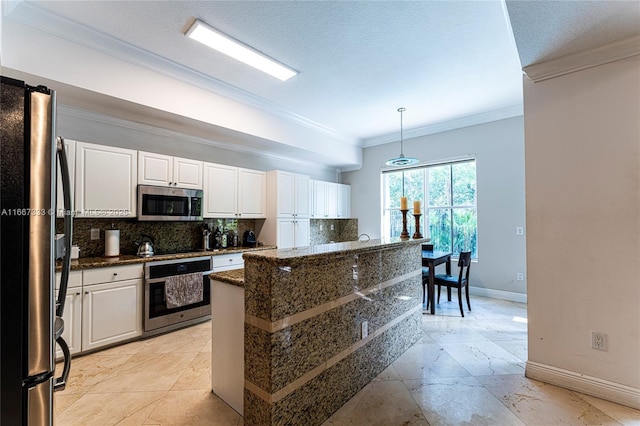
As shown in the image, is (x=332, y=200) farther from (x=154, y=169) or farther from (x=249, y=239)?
(x=154, y=169)

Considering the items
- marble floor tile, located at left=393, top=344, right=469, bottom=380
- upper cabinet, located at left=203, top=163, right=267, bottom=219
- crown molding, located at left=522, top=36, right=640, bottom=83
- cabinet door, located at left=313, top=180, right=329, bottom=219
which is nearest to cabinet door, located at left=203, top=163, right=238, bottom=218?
upper cabinet, located at left=203, top=163, right=267, bottom=219

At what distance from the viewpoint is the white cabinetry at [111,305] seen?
9.10 feet

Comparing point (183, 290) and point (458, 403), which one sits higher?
point (183, 290)

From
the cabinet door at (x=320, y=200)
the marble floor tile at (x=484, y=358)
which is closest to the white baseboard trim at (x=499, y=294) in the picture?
the marble floor tile at (x=484, y=358)

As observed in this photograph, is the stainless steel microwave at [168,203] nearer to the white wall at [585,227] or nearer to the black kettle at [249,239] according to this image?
the black kettle at [249,239]

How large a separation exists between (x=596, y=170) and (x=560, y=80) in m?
0.76

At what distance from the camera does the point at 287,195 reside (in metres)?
5.00

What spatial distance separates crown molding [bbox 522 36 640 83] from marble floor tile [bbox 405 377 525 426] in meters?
2.50

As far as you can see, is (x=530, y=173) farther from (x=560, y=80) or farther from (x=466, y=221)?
(x=466, y=221)

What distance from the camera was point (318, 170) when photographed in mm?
6332

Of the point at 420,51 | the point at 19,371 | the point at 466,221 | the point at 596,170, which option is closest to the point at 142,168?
the point at 19,371

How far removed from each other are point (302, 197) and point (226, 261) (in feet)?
6.26

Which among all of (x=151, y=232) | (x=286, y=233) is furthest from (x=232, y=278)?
(x=286, y=233)

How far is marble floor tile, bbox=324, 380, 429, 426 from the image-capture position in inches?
74.2
